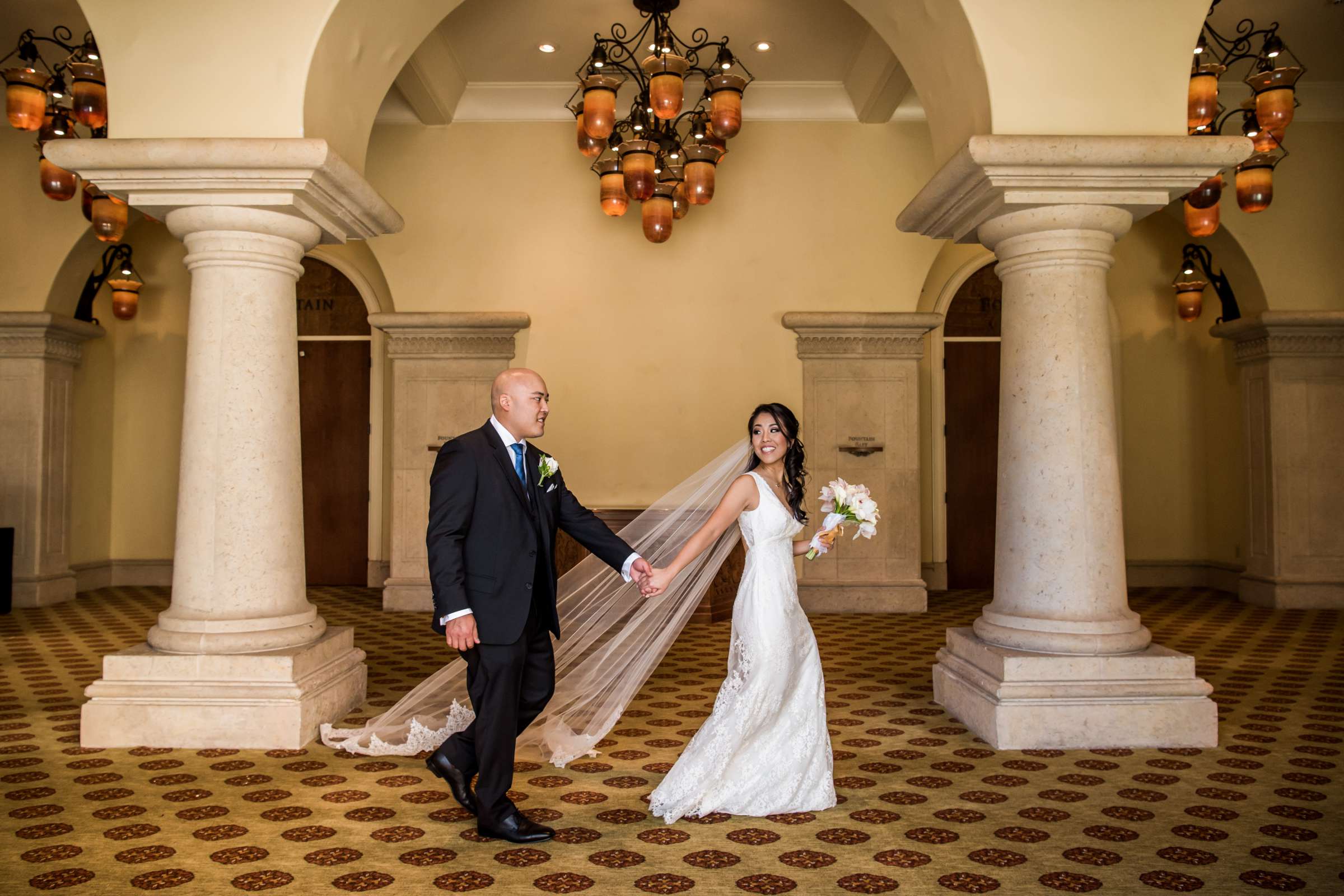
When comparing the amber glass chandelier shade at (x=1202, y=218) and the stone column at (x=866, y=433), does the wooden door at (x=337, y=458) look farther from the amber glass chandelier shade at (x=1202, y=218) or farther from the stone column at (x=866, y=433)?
the amber glass chandelier shade at (x=1202, y=218)

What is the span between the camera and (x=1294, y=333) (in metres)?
10.1

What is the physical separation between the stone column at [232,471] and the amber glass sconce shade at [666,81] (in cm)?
252

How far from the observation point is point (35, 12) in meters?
8.38

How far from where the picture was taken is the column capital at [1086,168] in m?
5.11

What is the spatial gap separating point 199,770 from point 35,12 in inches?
271

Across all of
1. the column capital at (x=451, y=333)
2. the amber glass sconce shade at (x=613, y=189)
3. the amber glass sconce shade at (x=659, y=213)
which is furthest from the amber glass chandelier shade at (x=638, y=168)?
the column capital at (x=451, y=333)

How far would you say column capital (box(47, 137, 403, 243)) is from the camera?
5.08 metres

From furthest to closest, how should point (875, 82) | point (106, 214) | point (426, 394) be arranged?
point (426, 394) → point (875, 82) → point (106, 214)

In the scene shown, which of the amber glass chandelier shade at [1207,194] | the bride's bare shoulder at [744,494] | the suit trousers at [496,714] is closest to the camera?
the suit trousers at [496,714]

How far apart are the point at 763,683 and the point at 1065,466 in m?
2.14

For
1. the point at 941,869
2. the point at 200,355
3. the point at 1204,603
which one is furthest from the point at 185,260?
the point at 1204,603

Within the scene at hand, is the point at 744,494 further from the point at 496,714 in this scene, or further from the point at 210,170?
the point at 210,170

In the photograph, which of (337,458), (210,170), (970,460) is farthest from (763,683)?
(337,458)

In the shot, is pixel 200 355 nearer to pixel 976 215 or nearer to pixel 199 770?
pixel 199 770
